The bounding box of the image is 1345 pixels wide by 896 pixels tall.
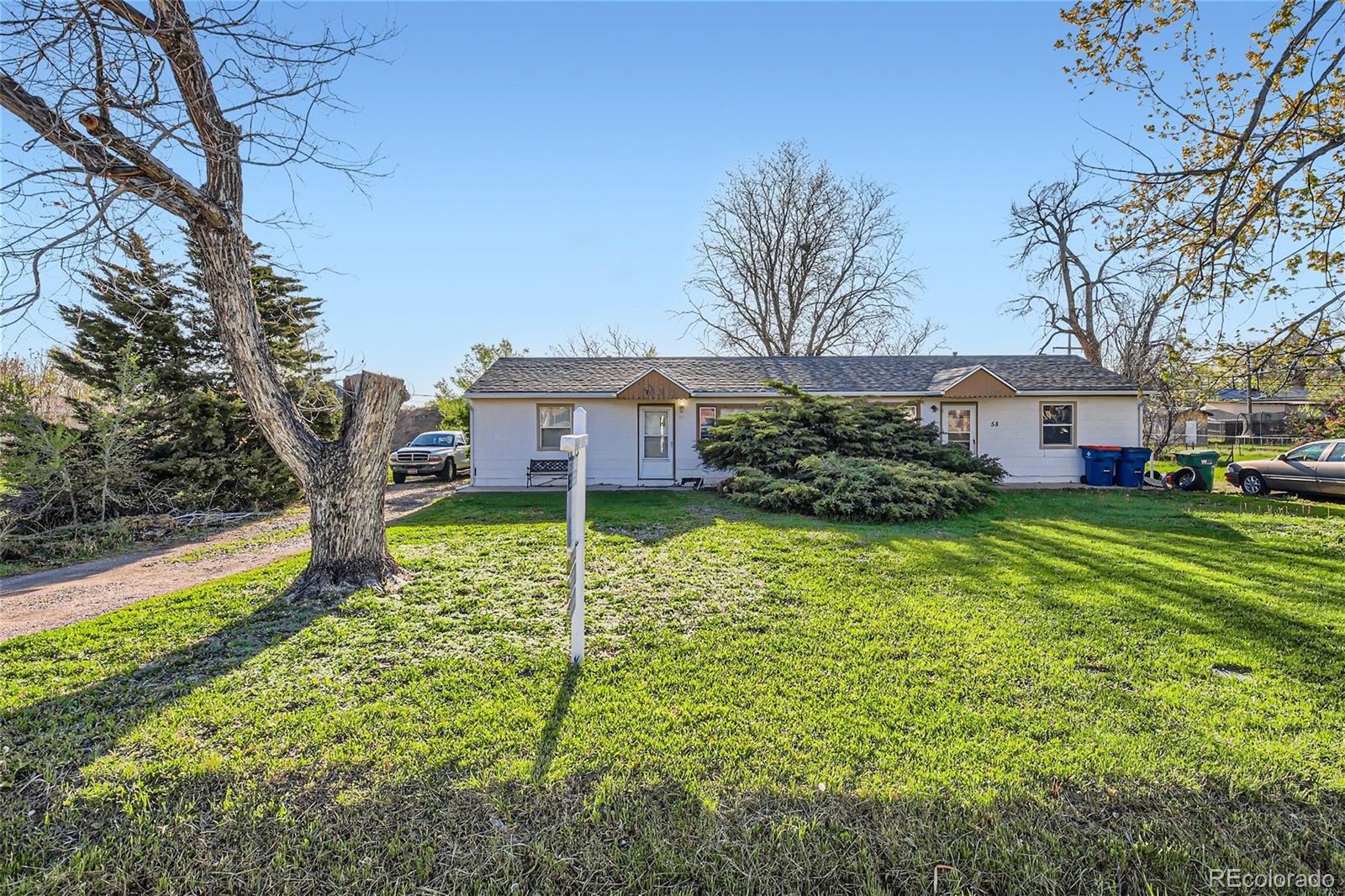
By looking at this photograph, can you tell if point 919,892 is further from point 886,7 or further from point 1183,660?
point 886,7

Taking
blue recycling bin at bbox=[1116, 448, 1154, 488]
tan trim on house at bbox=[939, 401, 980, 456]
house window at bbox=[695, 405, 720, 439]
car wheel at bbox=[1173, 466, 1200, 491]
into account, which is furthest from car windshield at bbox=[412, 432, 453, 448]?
car wheel at bbox=[1173, 466, 1200, 491]

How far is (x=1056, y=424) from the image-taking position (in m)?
15.8

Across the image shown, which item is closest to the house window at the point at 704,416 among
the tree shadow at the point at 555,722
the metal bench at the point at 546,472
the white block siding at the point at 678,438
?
the white block siding at the point at 678,438

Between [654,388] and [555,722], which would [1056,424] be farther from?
[555,722]

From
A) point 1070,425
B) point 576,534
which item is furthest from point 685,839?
point 1070,425

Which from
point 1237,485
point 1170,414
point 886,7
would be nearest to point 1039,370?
point 1237,485

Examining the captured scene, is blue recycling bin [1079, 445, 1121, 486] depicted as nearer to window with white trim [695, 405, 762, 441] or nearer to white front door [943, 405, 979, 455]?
white front door [943, 405, 979, 455]

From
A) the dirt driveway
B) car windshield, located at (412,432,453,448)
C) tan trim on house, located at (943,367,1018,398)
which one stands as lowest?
the dirt driveway

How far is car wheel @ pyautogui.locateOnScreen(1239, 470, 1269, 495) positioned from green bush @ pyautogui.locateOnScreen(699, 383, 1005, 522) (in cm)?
588

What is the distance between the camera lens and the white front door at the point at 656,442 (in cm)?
1580

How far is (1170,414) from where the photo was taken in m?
20.6

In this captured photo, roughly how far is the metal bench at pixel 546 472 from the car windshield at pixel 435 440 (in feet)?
17.6

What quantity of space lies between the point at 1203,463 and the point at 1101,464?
1993 millimetres

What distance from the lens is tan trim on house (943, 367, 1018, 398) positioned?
14.8 meters
